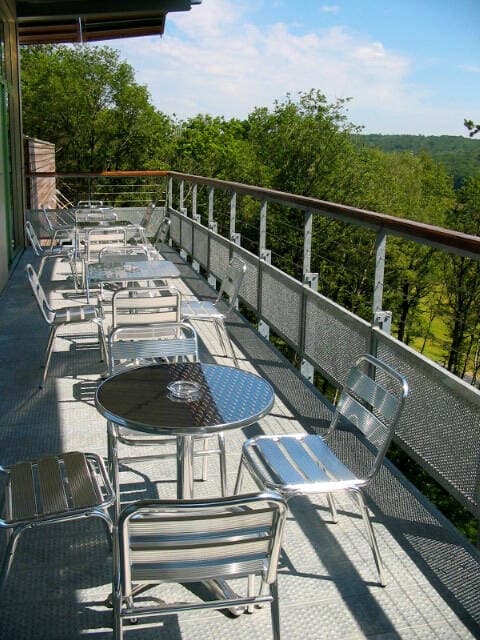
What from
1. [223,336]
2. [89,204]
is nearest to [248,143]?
[89,204]

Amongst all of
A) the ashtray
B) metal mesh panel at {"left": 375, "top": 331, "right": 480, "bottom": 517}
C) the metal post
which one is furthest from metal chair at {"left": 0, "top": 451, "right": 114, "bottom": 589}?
the metal post

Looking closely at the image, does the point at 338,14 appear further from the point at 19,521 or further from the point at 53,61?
the point at 19,521

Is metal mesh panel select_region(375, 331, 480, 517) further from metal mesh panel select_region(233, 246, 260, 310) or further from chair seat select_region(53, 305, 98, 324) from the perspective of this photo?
metal mesh panel select_region(233, 246, 260, 310)

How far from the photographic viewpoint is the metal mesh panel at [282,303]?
4875 mm

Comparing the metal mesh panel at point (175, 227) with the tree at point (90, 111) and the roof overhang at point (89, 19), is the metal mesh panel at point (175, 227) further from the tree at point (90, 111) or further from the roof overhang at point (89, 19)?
the tree at point (90, 111)

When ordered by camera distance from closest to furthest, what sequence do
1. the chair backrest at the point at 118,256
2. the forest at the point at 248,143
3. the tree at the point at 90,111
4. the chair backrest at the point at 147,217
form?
the chair backrest at the point at 118,256 < the chair backrest at the point at 147,217 < the forest at the point at 248,143 < the tree at the point at 90,111

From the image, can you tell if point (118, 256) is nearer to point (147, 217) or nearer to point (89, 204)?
point (147, 217)

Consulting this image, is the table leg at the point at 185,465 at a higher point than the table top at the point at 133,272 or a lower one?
lower

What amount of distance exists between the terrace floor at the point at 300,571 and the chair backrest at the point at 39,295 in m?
0.94

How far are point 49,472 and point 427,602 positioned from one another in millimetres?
1380

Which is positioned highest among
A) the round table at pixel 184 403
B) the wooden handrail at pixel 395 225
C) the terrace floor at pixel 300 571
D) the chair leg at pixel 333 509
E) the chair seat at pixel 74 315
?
the wooden handrail at pixel 395 225

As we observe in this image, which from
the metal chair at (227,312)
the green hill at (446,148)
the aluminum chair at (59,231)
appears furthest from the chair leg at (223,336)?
the green hill at (446,148)

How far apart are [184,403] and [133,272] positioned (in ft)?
10.2

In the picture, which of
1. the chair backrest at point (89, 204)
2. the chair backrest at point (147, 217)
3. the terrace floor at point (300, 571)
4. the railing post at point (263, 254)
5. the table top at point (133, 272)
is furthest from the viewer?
the chair backrest at point (89, 204)
